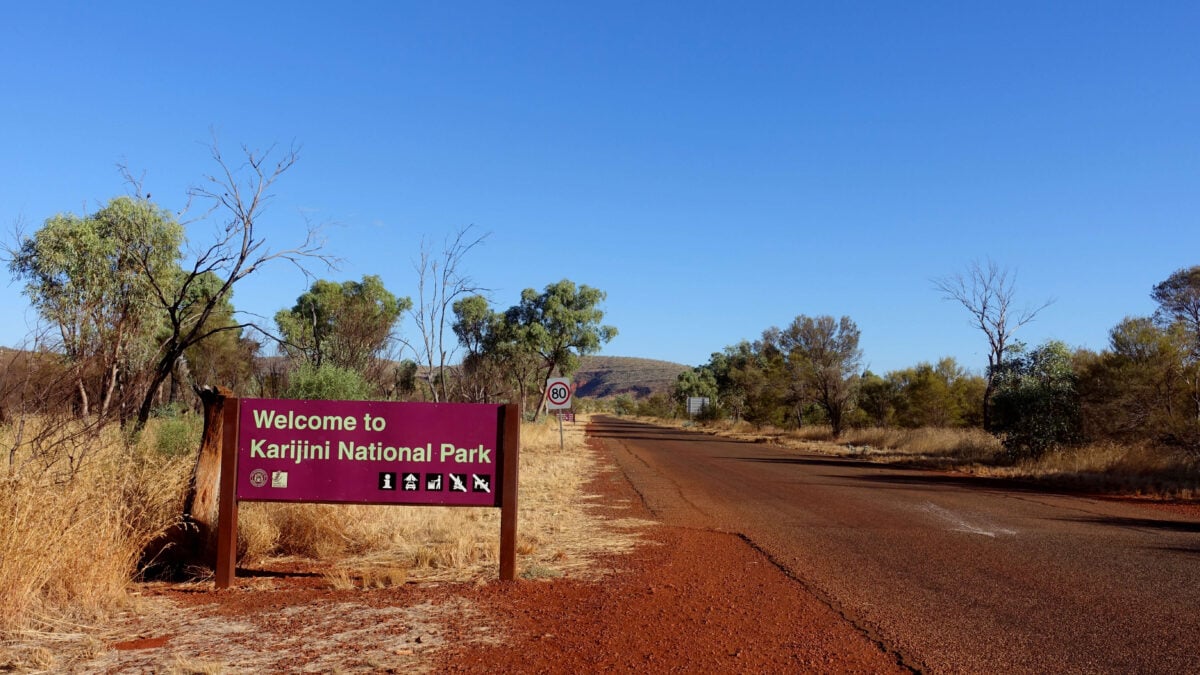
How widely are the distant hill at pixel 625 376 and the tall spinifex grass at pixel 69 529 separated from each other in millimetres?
148957

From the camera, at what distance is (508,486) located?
300 inches

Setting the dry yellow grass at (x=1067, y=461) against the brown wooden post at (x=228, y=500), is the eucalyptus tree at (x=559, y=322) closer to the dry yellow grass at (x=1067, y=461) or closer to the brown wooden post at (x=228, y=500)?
the dry yellow grass at (x=1067, y=461)

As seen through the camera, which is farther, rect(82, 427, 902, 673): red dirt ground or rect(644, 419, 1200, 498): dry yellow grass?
rect(644, 419, 1200, 498): dry yellow grass

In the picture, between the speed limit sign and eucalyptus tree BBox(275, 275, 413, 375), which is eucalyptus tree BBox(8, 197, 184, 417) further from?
the speed limit sign

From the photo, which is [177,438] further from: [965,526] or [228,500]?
[965,526]

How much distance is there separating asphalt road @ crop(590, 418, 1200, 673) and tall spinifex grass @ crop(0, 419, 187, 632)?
18.9 ft

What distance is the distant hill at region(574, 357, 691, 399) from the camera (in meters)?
164

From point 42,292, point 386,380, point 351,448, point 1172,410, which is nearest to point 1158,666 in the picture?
point 351,448

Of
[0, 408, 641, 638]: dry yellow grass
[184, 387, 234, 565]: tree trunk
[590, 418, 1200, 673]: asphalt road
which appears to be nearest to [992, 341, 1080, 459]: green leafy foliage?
[590, 418, 1200, 673]: asphalt road

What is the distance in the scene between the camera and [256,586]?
7.50m

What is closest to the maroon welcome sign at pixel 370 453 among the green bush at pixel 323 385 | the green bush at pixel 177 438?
the green bush at pixel 177 438

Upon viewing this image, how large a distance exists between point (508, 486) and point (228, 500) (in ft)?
8.24

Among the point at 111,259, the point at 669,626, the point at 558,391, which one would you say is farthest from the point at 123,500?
the point at 558,391

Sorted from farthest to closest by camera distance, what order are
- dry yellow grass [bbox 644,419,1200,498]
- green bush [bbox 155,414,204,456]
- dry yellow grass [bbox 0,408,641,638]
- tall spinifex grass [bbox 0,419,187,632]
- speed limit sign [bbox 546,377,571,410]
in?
1. speed limit sign [bbox 546,377,571,410]
2. dry yellow grass [bbox 644,419,1200,498]
3. green bush [bbox 155,414,204,456]
4. dry yellow grass [bbox 0,408,641,638]
5. tall spinifex grass [bbox 0,419,187,632]
